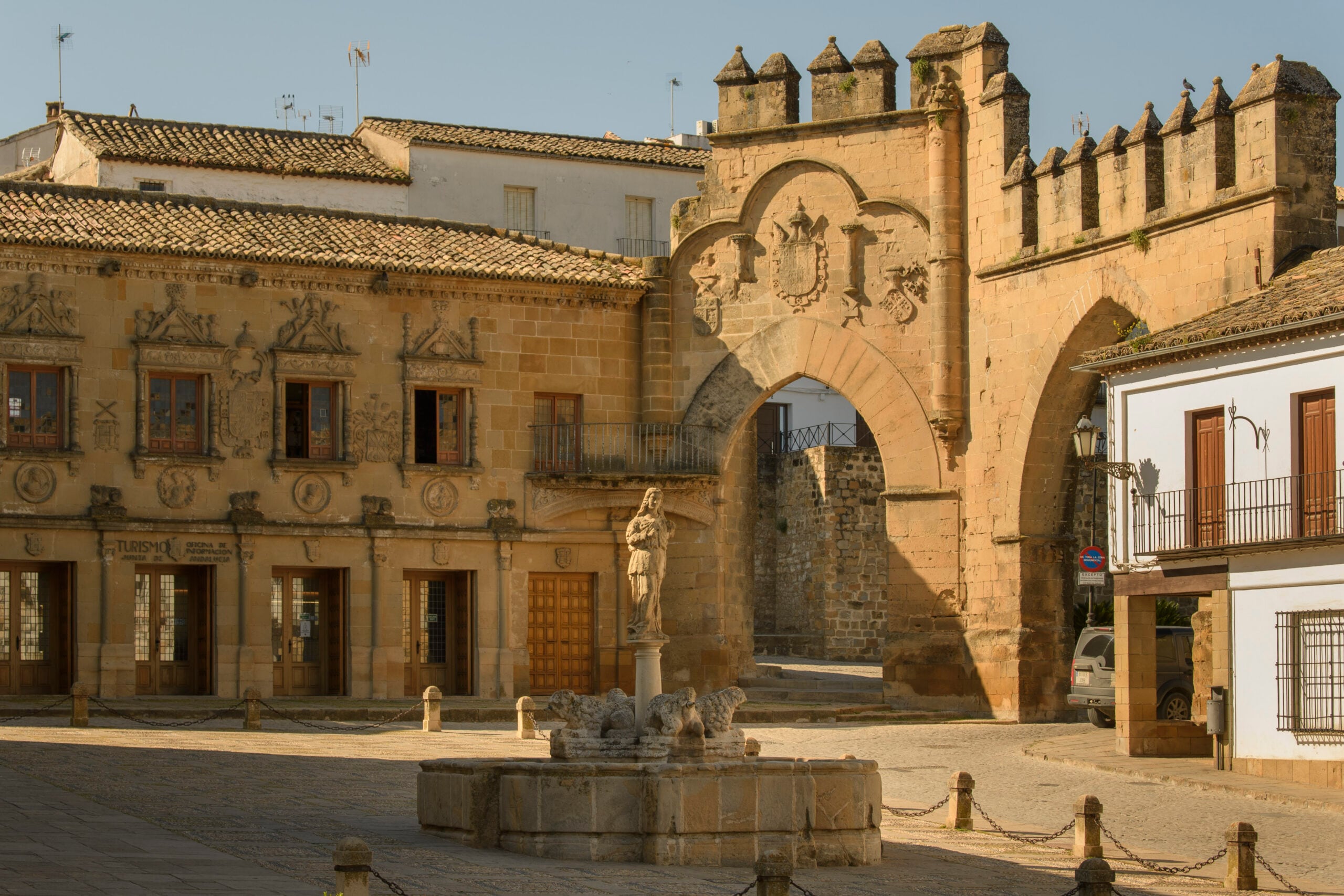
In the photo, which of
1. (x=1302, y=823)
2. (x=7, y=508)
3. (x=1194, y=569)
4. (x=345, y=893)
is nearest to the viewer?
(x=345, y=893)

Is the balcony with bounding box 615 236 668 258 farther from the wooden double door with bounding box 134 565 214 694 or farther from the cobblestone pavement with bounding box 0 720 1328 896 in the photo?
the cobblestone pavement with bounding box 0 720 1328 896

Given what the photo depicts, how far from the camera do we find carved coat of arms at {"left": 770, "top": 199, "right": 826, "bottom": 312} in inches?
1102

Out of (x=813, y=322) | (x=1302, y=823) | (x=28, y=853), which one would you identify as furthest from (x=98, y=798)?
(x=813, y=322)

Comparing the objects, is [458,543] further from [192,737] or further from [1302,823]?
[1302,823]

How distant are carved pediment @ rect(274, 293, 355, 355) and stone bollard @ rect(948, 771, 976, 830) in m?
14.1

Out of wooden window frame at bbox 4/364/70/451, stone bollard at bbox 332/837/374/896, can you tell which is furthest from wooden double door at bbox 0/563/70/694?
stone bollard at bbox 332/837/374/896

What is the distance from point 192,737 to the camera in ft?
67.3

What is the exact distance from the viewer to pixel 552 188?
36.9 m

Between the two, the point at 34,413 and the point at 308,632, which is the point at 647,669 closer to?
the point at 308,632

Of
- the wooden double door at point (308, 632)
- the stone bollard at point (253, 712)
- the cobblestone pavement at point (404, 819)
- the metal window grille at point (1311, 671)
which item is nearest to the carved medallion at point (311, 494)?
the wooden double door at point (308, 632)

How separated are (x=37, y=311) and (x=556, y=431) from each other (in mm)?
7313

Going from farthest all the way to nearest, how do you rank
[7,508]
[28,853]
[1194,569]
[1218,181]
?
[7,508]
[1218,181]
[1194,569]
[28,853]

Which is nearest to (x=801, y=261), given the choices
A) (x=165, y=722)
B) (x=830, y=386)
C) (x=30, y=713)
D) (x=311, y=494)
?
(x=830, y=386)

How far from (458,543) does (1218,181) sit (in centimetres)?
1146
